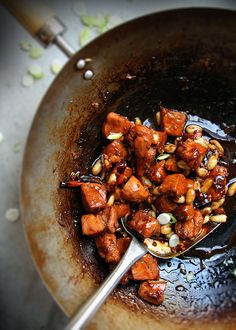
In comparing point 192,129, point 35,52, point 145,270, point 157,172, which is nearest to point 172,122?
point 192,129

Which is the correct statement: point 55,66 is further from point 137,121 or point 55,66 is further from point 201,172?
point 201,172

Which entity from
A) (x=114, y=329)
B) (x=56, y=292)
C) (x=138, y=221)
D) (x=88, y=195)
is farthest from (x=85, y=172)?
(x=114, y=329)

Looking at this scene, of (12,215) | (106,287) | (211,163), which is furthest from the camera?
(12,215)

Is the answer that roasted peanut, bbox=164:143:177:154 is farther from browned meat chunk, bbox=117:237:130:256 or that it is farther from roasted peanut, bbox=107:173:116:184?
browned meat chunk, bbox=117:237:130:256

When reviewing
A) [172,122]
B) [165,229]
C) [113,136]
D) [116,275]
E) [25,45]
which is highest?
[25,45]

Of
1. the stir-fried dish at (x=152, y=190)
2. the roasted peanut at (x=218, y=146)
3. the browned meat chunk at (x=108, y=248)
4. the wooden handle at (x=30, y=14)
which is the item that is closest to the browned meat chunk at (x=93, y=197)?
the stir-fried dish at (x=152, y=190)

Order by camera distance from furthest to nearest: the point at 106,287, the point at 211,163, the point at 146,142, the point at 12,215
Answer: the point at 12,215 < the point at 211,163 < the point at 146,142 < the point at 106,287
